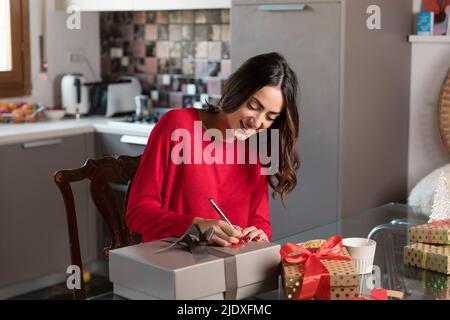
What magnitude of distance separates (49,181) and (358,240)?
222cm

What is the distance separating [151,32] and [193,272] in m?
3.05

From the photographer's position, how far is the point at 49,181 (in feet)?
11.9

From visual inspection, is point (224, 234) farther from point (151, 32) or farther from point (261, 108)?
point (151, 32)

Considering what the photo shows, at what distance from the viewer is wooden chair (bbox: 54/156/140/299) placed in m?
2.14

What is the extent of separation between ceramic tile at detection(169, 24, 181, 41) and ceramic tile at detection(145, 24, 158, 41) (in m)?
0.11

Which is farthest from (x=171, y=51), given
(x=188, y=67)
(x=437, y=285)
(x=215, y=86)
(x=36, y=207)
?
(x=437, y=285)

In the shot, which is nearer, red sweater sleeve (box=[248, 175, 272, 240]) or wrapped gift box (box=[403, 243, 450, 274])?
wrapped gift box (box=[403, 243, 450, 274])

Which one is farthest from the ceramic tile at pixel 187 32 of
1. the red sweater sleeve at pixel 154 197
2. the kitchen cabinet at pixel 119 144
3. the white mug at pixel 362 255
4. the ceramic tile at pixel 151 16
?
the white mug at pixel 362 255

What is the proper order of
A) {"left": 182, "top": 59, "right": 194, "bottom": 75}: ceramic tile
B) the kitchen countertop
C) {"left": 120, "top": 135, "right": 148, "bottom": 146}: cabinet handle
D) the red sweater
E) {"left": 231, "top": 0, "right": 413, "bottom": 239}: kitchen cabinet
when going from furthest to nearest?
{"left": 182, "top": 59, "right": 194, "bottom": 75}: ceramic tile → {"left": 120, "top": 135, "right": 148, "bottom": 146}: cabinet handle → the kitchen countertop → {"left": 231, "top": 0, "right": 413, "bottom": 239}: kitchen cabinet → the red sweater

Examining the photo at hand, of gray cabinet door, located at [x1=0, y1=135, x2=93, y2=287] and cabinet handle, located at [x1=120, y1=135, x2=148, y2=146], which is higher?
cabinet handle, located at [x1=120, y1=135, x2=148, y2=146]

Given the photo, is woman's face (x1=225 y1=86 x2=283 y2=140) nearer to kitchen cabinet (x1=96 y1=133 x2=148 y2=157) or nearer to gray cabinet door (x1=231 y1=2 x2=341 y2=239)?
gray cabinet door (x1=231 y1=2 x2=341 y2=239)

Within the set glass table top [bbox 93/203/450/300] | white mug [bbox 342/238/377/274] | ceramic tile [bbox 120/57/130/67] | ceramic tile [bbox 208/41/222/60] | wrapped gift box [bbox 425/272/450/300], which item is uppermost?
ceramic tile [bbox 208/41/222/60]

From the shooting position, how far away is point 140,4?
3.76 meters

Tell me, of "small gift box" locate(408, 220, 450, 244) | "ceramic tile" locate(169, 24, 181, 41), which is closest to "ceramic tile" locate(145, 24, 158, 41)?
"ceramic tile" locate(169, 24, 181, 41)
